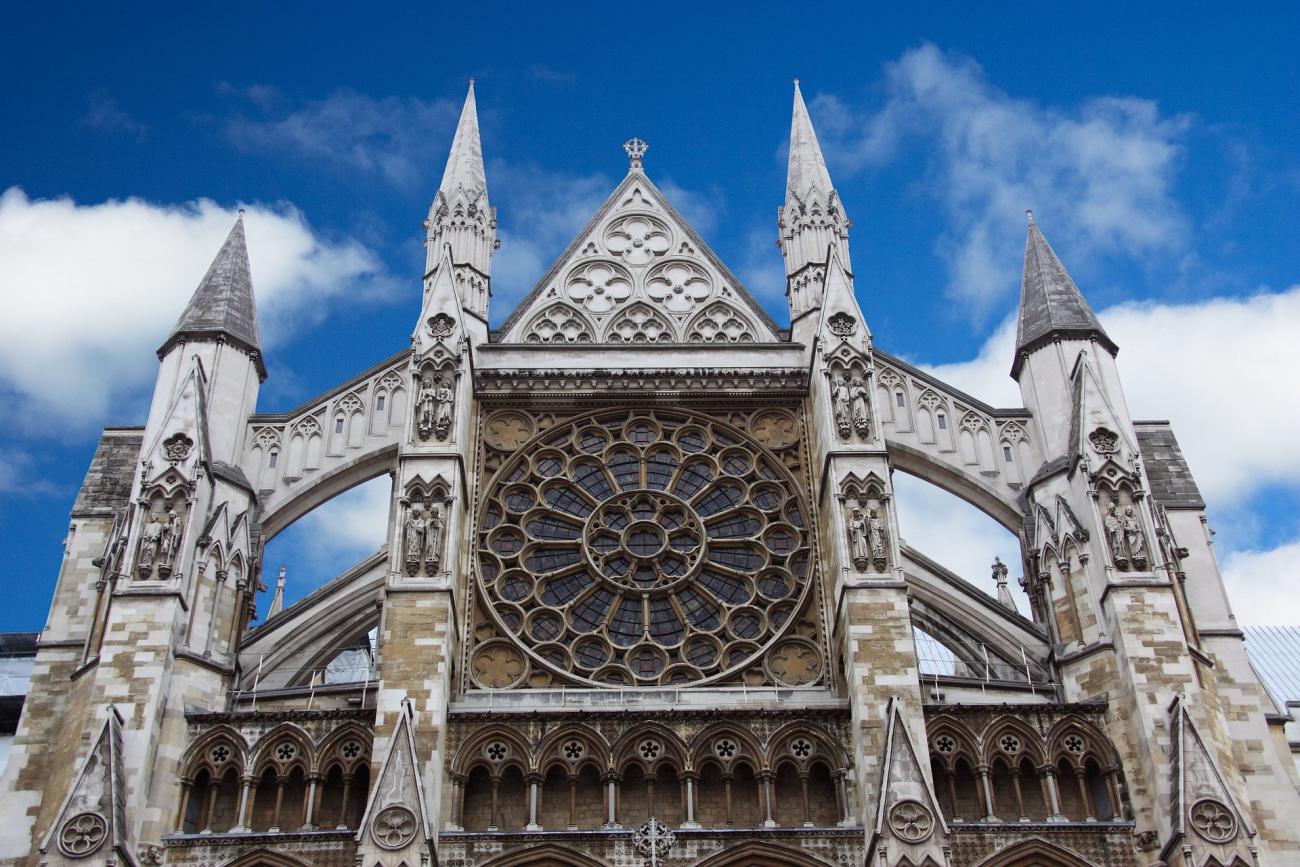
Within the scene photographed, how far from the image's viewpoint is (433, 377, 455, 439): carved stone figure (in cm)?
2270

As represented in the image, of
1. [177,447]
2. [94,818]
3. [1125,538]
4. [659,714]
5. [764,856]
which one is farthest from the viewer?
[177,447]

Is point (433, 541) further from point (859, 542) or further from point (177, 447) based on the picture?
point (859, 542)

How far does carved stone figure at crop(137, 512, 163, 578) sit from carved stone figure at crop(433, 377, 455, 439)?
14.1ft

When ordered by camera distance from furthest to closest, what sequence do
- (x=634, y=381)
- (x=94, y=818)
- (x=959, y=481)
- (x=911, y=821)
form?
(x=634, y=381) < (x=959, y=481) < (x=911, y=821) < (x=94, y=818)

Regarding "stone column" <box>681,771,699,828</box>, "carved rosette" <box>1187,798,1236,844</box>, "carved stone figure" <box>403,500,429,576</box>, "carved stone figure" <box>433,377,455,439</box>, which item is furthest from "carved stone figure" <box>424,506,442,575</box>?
"carved rosette" <box>1187,798,1236,844</box>

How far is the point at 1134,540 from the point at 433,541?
10.2 meters

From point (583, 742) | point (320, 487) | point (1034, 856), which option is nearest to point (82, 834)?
point (583, 742)

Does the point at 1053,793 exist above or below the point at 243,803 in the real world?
below

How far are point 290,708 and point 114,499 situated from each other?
16.2ft

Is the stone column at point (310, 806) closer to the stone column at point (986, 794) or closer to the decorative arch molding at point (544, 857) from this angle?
the decorative arch molding at point (544, 857)

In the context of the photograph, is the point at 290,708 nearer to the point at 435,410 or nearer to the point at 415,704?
the point at 415,704

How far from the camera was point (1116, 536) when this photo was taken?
21.5 metres

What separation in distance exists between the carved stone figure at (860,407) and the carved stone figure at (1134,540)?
4022 millimetres

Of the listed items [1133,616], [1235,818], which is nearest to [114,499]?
[1133,616]
